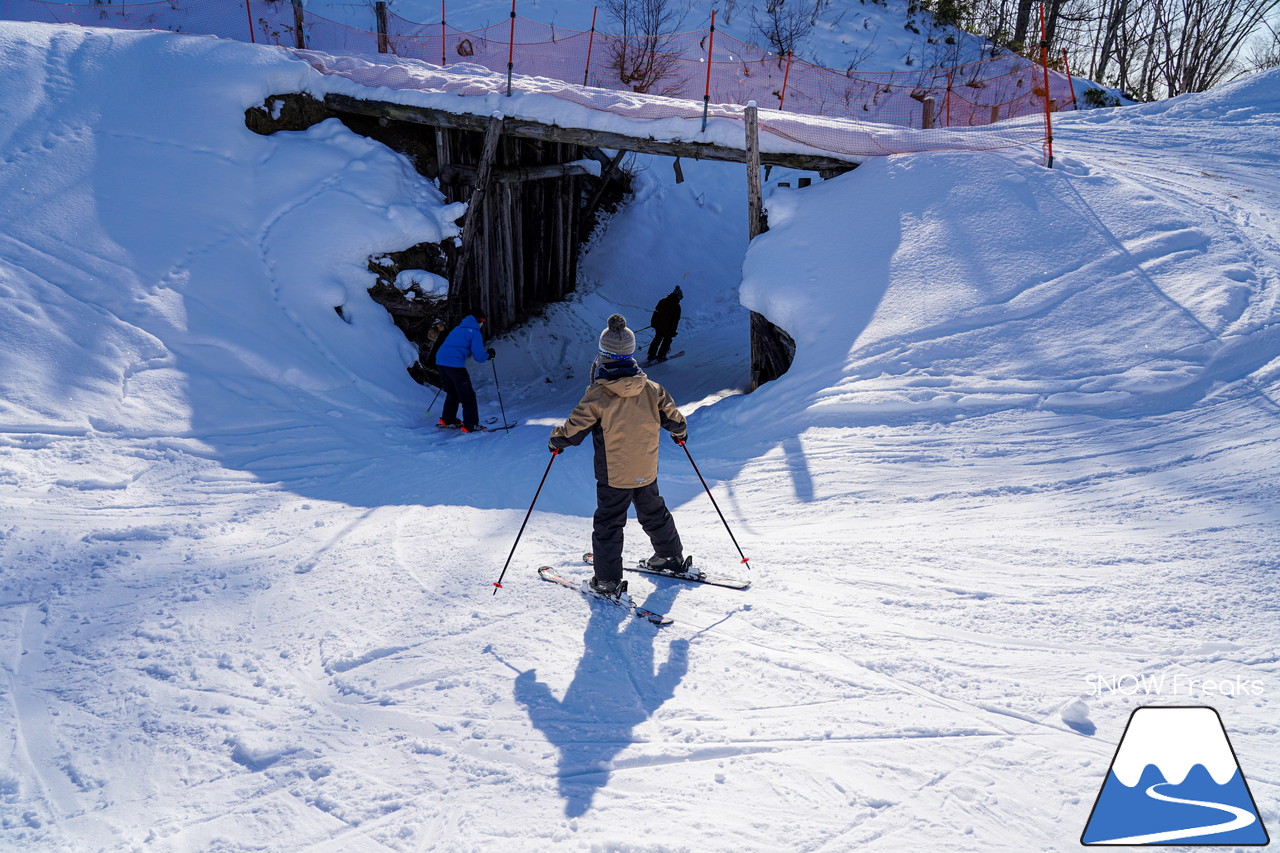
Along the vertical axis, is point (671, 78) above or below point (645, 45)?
below

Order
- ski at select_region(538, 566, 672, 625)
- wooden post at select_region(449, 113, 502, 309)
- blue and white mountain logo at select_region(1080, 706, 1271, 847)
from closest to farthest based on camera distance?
blue and white mountain logo at select_region(1080, 706, 1271, 847)
ski at select_region(538, 566, 672, 625)
wooden post at select_region(449, 113, 502, 309)

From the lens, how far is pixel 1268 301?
6.76 meters

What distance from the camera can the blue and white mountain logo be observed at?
8.51ft

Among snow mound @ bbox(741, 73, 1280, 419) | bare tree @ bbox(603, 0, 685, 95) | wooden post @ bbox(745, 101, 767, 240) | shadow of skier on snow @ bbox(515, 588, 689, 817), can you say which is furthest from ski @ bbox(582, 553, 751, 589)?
bare tree @ bbox(603, 0, 685, 95)

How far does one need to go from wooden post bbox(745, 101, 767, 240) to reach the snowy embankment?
322 mm

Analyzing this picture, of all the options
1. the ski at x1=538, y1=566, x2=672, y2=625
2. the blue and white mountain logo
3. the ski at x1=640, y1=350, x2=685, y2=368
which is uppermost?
the blue and white mountain logo

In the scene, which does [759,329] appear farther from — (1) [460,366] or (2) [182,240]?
(2) [182,240]

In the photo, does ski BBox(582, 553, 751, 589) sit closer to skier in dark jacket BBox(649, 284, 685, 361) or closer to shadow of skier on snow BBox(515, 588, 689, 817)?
shadow of skier on snow BBox(515, 588, 689, 817)

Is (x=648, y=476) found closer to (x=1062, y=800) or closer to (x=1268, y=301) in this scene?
(x=1062, y=800)

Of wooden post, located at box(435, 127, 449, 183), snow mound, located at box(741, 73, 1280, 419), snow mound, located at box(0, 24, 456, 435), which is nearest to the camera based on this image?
snow mound, located at box(741, 73, 1280, 419)

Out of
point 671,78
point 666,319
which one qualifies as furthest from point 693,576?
point 671,78

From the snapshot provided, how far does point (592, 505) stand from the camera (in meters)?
6.48

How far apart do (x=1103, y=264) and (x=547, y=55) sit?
37.0 feet

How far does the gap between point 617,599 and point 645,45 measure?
16.3m
